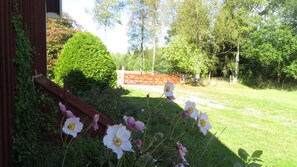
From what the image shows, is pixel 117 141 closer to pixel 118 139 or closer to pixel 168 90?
pixel 118 139

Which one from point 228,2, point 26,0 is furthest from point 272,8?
point 26,0

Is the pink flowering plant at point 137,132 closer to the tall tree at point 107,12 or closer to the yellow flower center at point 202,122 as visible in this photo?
the yellow flower center at point 202,122

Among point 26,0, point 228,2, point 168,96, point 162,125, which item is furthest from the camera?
point 228,2

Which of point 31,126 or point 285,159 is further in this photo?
point 285,159

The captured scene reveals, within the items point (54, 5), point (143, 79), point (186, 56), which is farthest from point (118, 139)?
point (186, 56)

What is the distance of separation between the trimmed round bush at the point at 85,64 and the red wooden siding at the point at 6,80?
175 inches

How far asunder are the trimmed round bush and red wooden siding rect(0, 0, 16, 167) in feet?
14.6

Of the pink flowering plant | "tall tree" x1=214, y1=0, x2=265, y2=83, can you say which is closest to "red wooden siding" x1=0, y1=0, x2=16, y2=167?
the pink flowering plant

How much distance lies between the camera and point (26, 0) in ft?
6.82

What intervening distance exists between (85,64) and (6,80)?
4.99 meters

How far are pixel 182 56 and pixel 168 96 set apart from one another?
731 inches

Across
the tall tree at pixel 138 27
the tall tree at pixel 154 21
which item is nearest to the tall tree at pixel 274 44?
the tall tree at pixel 154 21

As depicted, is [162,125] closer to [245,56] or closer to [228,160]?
[228,160]

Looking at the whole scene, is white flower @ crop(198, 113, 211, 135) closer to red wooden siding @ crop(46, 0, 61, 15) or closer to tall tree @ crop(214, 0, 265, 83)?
red wooden siding @ crop(46, 0, 61, 15)
